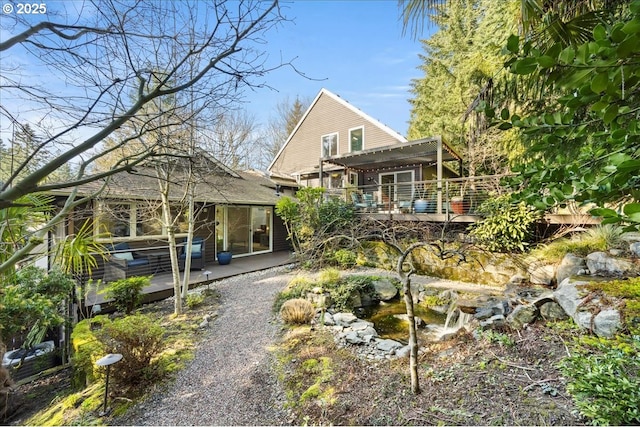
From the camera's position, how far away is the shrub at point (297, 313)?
550cm

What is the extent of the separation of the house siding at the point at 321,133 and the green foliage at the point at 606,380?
12.2 m

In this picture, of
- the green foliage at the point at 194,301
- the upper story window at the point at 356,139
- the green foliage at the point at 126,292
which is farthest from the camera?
the upper story window at the point at 356,139

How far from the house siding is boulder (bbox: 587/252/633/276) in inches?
380

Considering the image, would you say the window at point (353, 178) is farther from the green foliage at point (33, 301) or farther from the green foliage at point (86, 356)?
the green foliage at point (86, 356)

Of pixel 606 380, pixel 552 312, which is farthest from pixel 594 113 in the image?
pixel 552 312

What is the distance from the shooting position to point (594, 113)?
1039mm

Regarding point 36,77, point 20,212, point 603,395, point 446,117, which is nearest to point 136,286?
point 20,212

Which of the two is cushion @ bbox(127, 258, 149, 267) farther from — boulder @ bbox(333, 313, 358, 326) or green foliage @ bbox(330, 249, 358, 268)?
boulder @ bbox(333, 313, 358, 326)

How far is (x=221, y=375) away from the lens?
156 inches

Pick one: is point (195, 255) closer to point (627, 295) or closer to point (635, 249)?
point (627, 295)

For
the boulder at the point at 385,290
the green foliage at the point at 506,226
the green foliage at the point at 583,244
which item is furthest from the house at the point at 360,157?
the boulder at the point at 385,290

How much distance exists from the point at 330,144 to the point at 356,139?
1.77m

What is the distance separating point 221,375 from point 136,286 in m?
3.42

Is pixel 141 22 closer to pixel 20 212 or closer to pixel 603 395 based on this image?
pixel 20 212
